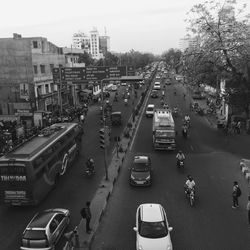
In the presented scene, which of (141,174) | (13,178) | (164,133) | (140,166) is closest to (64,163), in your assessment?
(140,166)

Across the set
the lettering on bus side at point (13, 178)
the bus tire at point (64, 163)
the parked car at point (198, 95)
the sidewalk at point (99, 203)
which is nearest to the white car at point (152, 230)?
the sidewalk at point (99, 203)

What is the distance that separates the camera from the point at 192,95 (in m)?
73.8

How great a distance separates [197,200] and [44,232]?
9872mm

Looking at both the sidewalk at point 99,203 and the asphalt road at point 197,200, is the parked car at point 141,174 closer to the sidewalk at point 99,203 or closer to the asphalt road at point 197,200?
the asphalt road at point 197,200

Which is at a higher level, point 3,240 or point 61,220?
point 61,220

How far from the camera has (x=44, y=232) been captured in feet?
47.8

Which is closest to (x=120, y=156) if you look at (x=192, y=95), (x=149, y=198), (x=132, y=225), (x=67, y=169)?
(x=67, y=169)

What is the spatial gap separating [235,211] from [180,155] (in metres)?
8.51

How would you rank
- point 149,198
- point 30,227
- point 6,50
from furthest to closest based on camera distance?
1. point 6,50
2. point 149,198
3. point 30,227

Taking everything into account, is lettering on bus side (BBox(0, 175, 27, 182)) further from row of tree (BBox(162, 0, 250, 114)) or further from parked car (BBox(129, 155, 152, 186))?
row of tree (BBox(162, 0, 250, 114))

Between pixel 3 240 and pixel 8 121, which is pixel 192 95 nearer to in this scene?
pixel 8 121

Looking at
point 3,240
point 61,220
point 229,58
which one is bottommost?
point 3,240

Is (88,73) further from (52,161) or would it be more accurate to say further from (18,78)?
(52,161)

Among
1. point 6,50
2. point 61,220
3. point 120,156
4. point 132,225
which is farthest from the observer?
point 6,50
